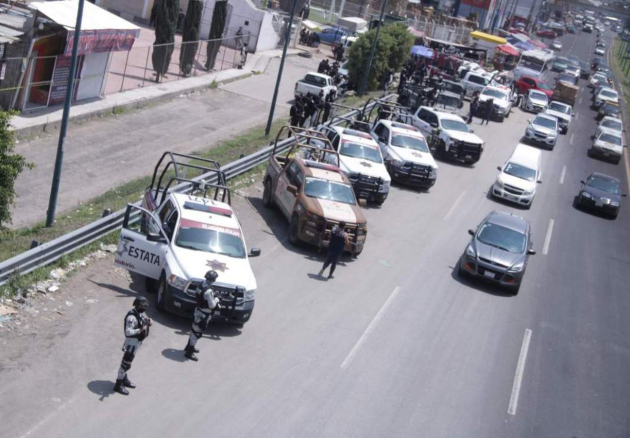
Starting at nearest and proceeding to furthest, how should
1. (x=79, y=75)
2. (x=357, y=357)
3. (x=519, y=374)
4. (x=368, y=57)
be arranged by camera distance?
1. (x=357, y=357)
2. (x=519, y=374)
3. (x=79, y=75)
4. (x=368, y=57)

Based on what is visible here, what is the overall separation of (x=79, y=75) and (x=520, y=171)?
55.4 ft

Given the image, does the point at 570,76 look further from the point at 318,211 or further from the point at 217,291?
the point at 217,291

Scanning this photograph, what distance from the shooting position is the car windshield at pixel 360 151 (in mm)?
24875

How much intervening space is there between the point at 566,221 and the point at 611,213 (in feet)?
9.33

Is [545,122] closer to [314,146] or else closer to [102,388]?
[314,146]

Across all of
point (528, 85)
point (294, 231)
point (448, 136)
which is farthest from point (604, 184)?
point (528, 85)

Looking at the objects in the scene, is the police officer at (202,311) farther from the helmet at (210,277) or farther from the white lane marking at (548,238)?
the white lane marking at (548,238)

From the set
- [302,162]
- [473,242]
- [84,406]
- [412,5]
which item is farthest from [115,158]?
[412,5]

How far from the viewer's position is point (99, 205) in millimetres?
21094

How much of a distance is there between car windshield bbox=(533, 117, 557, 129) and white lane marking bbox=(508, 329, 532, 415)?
24405 mm

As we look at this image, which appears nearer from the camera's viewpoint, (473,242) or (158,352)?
(158,352)

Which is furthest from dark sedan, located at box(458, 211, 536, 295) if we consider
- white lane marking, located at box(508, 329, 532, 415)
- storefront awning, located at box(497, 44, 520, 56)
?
storefront awning, located at box(497, 44, 520, 56)

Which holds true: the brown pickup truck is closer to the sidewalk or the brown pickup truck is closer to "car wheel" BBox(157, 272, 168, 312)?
"car wheel" BBox(157, 272, 168, 312)

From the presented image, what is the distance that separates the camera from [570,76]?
64.4m
